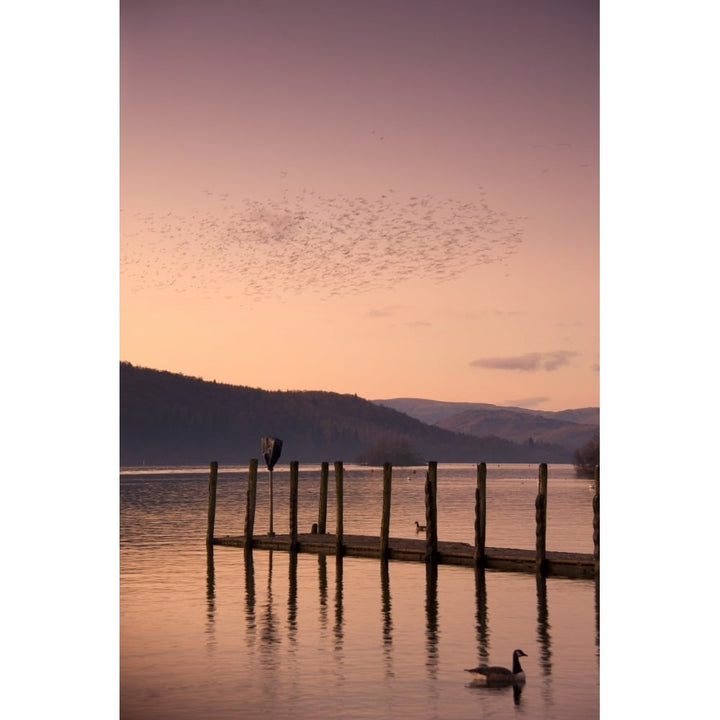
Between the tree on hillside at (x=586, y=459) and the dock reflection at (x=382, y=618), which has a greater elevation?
the dock reflection at (x=382, y=618)

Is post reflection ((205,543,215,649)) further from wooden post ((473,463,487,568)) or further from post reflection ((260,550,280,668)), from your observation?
wooden post ((473,463,487,568))

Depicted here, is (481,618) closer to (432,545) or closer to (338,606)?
(338,606)

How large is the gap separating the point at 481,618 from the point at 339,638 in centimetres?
193

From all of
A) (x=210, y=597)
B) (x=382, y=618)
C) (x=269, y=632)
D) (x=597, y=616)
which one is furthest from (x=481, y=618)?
(x=210, y=597)

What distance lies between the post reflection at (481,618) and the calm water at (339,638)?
26 millimetres

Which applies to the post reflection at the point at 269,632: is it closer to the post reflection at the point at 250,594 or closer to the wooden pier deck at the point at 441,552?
the post reflection at the point at 250,594

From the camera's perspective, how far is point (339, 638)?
1291 cm

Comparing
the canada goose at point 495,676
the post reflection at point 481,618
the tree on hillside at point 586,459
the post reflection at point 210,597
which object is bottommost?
the tree on hillside at point 586,459

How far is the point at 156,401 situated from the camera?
93.3 meters

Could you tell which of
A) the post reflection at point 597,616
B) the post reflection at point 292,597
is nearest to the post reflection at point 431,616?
the post reflection at point 292,597

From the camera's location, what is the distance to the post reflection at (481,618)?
11930 mm

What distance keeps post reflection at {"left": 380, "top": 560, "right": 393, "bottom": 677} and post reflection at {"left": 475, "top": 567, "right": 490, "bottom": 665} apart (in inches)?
33.5

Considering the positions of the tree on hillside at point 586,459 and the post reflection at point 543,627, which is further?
the tree on hillside at point 586,459
